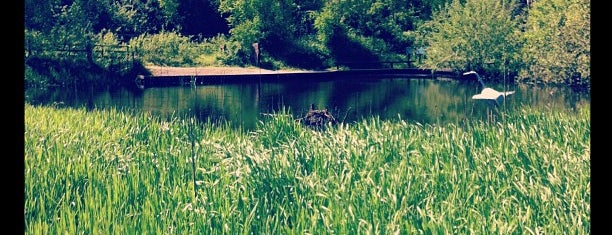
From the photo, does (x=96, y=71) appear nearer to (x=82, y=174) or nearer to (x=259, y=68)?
(x=259, y=68)

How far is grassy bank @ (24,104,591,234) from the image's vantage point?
550 centimetres

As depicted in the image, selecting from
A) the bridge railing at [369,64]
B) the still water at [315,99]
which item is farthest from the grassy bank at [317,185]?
the bridge railing at [369,64]

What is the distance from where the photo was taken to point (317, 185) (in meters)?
6.70

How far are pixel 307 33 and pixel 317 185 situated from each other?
3941 centimetres

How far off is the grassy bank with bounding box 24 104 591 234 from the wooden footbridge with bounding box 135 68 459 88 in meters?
19.7

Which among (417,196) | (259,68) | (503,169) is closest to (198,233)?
(417,196)

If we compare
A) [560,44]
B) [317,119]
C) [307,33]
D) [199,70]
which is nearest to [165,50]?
[199,70]

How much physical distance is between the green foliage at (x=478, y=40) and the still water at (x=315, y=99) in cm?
318

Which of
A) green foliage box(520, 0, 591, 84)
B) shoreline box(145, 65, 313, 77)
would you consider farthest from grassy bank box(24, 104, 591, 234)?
shoreline box(145, 65, 313, 77)

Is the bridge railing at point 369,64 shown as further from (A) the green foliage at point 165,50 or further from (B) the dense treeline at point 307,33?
(A) the green foliage at point 165,50

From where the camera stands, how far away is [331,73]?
123ft

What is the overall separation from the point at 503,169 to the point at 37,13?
28.0m

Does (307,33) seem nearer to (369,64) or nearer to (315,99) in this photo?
(369,64)

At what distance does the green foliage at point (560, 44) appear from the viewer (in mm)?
25422
